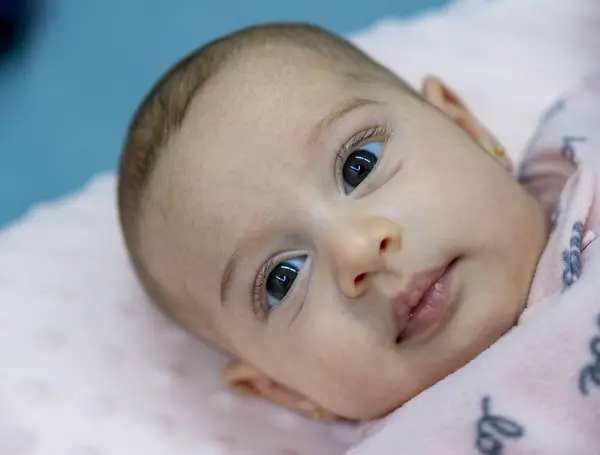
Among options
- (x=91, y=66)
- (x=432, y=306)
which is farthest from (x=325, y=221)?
(x=91, y=66)

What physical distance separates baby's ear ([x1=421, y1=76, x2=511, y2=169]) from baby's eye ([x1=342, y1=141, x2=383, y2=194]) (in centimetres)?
12

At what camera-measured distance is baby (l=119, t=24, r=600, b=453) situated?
2.37 feet

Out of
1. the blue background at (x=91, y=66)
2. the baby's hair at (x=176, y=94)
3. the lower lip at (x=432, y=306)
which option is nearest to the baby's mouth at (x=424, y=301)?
the lower lip at (x=432, y=306)

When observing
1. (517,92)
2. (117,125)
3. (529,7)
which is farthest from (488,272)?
(117,125)

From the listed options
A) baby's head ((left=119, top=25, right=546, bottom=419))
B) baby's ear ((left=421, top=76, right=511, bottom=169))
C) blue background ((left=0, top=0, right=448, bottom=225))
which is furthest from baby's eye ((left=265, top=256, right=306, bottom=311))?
blue background ((left=0, top=0, right=448, bottom=225))

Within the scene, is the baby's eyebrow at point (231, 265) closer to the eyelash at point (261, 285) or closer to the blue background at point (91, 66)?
the eyelash at point (261, 285)

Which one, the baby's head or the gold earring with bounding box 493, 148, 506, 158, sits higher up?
the gold earring with bounding box 493, 148, 506, 158

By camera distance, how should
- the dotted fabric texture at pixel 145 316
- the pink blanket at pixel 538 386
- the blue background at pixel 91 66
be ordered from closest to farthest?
the pink blanket at pixel 538 386, the dotted fabric texture at pixel 145 316, the blue background at pixel 91 66

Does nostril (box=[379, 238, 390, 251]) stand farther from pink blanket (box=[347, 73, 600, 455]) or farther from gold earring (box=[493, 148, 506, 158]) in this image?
gold earring (box=[493, 148, 506, 158])

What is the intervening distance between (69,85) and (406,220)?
2.89ft

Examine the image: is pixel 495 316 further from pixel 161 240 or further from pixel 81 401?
pixel 81 401

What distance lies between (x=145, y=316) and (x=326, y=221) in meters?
0.30

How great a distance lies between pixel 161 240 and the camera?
81cm

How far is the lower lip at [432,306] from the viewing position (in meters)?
0.72
